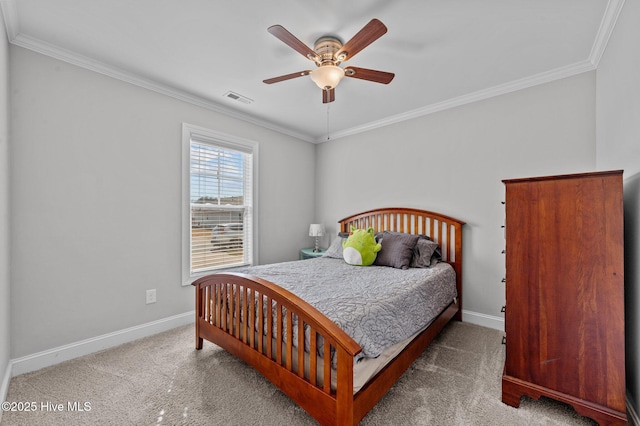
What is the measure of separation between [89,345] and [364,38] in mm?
3187

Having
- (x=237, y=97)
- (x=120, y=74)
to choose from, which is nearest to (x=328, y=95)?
(x=237, y=97)

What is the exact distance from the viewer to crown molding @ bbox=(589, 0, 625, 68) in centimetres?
169

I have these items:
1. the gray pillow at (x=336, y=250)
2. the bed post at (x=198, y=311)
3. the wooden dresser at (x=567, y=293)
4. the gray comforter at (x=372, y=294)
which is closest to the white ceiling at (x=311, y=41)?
the wooden dresser at (x=567, y=293)

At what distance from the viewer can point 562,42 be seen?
2.08 m

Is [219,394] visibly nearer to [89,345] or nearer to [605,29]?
[89,345]

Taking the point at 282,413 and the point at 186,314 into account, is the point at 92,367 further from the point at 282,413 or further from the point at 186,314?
the point at 282,413

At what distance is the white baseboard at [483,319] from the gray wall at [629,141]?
1.14 meters

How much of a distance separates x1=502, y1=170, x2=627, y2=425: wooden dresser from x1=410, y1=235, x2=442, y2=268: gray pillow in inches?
44.9

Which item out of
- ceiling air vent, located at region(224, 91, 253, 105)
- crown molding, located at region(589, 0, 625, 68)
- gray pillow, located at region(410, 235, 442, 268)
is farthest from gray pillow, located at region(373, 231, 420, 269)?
ceiling air vent, located at region(224, 91, 253, 105)

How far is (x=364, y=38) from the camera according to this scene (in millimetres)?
1687

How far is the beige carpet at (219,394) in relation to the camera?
156cm

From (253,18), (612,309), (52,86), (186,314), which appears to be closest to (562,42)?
(612,309)

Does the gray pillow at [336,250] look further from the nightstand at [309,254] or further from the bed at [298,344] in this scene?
the bed at [298,344]

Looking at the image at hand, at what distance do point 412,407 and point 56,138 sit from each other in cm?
325
